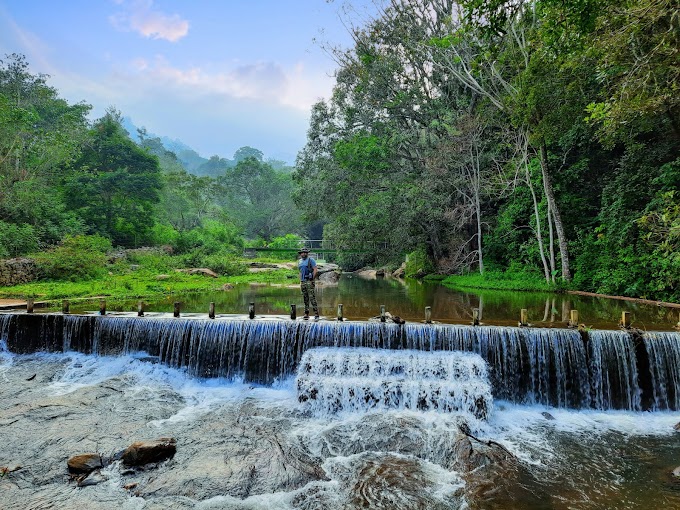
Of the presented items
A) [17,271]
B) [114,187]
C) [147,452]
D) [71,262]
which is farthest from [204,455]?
[114,187]

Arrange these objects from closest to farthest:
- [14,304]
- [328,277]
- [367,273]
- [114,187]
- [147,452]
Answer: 1. [147,452]
2. [14,304]
3. [328,277]
4. [114,187]
5. [367,273]

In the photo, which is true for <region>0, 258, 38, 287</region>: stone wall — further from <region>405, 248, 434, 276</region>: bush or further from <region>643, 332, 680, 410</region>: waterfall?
<region>643, 332, 680, 410</region>: waterfall

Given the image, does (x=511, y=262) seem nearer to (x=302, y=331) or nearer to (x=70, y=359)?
(x=302, y=331)

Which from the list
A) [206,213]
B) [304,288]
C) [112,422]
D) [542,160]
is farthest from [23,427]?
[206,213]

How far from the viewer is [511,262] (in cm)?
2017

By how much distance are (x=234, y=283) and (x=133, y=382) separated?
13.1 m

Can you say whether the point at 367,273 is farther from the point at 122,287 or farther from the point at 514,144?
the point at 122,287

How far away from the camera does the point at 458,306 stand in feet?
43.3

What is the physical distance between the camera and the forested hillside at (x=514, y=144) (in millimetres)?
9352

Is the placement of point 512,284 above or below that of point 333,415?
above

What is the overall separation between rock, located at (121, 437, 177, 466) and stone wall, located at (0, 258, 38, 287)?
14960 mm

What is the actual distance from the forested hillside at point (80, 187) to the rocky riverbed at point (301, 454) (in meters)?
15.3

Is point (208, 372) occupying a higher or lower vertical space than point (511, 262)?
lower

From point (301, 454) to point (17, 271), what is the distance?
1707 centimetres
